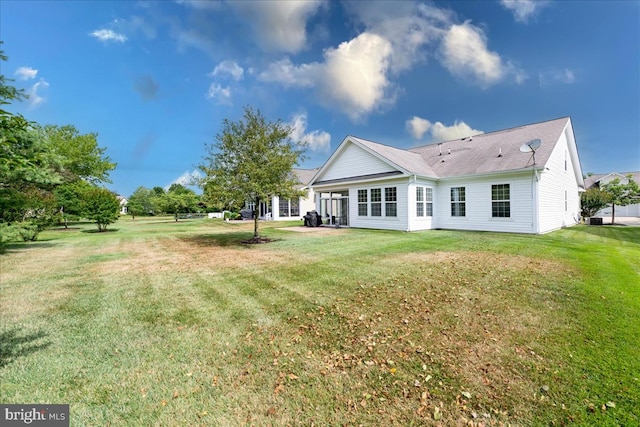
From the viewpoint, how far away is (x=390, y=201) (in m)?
16.3

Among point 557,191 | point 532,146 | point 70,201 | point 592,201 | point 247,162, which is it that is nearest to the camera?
point 247,162

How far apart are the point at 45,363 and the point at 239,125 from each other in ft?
36.0

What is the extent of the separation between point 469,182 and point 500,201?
6.09 ft

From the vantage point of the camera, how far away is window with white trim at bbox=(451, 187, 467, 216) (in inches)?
617

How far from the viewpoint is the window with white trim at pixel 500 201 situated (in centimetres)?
1403

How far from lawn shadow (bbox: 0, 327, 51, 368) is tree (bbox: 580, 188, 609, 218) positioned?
32.6 meters

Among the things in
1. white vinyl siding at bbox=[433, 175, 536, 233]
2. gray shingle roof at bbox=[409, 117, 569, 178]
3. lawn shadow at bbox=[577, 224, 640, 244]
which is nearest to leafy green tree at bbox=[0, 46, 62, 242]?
gray shingle roof at bbox=[409, 117, 569, 178]

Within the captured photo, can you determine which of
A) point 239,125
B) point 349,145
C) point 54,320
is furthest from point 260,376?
point 349,145

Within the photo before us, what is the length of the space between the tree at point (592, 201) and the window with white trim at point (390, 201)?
19.5 m

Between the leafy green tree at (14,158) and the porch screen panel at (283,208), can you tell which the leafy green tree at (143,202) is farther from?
the leafy green tree at (14,158)

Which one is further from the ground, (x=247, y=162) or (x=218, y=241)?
(x=247, y=162)

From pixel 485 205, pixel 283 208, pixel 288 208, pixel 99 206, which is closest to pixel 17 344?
pixel 485 205

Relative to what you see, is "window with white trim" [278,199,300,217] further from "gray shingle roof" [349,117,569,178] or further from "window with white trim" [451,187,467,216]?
"window with white trim" [451,187,467,216]

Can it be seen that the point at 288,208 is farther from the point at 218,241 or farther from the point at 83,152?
the point at 83,152
